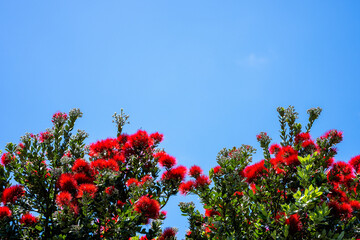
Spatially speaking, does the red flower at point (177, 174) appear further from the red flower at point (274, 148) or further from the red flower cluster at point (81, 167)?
the red flower at point (274, 148)

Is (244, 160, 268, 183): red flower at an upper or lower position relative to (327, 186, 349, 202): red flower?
upper

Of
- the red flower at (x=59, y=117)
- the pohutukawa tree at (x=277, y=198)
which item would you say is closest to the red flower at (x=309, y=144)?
the pohutukawa tree at (x=277, y=198)

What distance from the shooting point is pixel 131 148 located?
6.69m

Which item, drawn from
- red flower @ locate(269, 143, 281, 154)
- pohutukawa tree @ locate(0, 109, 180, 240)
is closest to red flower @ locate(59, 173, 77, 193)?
pohutukawa tree @ locate(0, 109, 180, 240)

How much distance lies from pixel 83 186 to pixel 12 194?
184 centimetres

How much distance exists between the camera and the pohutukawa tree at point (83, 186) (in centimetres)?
499

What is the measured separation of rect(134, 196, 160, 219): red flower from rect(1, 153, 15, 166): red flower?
3069mm

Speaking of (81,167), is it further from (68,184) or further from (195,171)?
(195,171)

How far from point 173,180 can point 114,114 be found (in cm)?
245

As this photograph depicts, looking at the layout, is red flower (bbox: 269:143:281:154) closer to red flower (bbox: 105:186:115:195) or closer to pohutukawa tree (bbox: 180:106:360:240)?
pohutukawa tree (bbox: 180:106:360:240)

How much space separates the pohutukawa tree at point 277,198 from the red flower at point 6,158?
3501 mm

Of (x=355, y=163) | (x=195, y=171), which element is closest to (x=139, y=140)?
(x=195, y=171)

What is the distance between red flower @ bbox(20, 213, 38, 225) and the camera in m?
6.20

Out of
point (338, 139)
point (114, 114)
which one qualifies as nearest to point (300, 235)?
point (338, 139)
